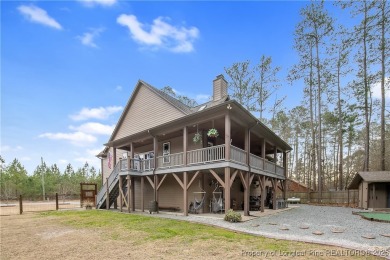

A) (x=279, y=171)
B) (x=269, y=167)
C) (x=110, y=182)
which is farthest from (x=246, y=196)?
(x=110, y=182)

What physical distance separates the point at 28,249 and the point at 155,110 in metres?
12.3

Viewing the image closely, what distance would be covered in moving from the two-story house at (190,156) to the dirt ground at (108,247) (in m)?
4.37

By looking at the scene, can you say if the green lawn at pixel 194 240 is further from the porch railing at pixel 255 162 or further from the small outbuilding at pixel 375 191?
the small outbuilding at pixel 375 191

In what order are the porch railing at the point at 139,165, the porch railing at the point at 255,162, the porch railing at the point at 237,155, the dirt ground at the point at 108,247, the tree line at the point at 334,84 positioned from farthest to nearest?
the tree line at the point at 334,84, the porch railing at the point at 139,165, the porch railing at the point at 255,162, the porch railing at the point at 237,155, the dirt ground at the point at 108,247

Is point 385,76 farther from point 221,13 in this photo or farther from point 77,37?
point 77,37

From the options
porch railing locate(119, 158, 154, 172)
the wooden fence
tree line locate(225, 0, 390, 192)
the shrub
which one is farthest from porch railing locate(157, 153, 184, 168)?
tree line locate(225, 0, 390, 192)

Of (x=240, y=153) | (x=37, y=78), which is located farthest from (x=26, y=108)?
(x=240, y=153)

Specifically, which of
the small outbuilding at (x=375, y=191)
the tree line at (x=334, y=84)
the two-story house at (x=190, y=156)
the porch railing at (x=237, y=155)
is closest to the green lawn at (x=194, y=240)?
the two-story house at (x=190, y=156)

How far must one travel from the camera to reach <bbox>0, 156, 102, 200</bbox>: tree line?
42844 millimetres

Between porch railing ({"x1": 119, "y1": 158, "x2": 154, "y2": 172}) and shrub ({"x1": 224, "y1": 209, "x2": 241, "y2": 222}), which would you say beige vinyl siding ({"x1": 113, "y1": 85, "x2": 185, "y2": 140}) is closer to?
porch railing ({"x1": 119, "y1": 158, "x2": 154, "y2": 172})

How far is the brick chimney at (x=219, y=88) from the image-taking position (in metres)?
16.4

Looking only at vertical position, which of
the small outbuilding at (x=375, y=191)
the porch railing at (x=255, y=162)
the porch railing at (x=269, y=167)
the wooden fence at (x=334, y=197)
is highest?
the porch railing at (x=255, y=162)

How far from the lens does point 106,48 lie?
1848 cm

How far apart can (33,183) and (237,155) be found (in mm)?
45942
